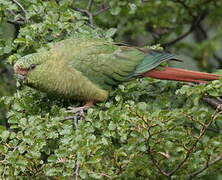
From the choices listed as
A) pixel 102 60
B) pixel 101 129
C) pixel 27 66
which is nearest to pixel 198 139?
pixel 101 129

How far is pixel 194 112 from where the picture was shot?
3527mm

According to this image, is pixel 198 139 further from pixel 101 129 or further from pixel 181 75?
pixel 181 75

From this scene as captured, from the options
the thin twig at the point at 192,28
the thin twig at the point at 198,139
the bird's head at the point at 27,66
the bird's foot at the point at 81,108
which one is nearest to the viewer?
the thin twig at the point at 198,139

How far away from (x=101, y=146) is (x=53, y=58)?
1144 mm

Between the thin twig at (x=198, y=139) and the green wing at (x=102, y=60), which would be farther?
the green wing at (x=102, y=60)

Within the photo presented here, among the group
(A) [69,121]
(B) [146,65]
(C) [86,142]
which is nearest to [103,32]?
(B) [146,65]

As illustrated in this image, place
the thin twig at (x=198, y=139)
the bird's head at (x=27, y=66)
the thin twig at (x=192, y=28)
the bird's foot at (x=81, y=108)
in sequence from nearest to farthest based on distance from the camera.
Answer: the thin twig at (x=198, y=139)
the bird's foot at (x=81, y=108)
the bird's head at (x=27, y=66)
the thin twig at (x=192, y=28)

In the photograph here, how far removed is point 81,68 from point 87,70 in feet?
0.16

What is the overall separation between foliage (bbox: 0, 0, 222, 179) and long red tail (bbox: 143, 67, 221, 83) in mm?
74

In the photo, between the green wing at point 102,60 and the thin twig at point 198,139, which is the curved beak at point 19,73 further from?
the thin twig at point 198,139

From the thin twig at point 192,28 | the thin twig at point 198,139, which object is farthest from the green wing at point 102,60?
the thin twig at point 192,28

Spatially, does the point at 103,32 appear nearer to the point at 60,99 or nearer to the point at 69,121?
the point at 60,99

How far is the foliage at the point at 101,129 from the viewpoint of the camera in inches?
136

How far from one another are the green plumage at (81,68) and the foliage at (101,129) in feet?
0.36
